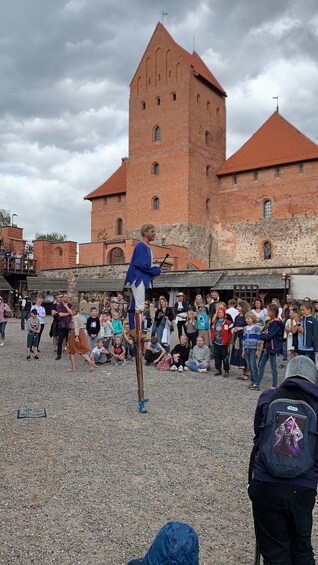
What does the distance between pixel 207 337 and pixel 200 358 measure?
1.01m

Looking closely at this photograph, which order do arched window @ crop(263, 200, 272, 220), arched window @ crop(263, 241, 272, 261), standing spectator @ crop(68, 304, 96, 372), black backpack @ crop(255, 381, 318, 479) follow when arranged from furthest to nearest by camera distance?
1. arched window @ crop(263, 200, 272, 220)
2. arched window @ crop(263, 241, 272, 261)
3. standing spectator @ crop(68, 304, 96, 372)
4. black backpack @ crop(255, 381, 318, 479)

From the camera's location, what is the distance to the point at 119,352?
38.4 ft

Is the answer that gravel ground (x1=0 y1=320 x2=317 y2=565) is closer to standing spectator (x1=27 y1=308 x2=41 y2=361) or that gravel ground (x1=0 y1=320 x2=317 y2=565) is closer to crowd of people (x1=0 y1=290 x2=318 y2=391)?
crowd of people (x1=0 y1=290 x2=318 y2=391)

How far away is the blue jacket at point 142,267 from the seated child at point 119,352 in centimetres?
571

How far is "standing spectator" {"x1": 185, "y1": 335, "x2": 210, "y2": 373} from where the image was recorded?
10.8 meters

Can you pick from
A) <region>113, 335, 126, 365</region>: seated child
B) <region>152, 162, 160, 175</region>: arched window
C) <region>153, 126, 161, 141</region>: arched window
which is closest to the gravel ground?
<region>113, 335, 126, 365</region>: seated child

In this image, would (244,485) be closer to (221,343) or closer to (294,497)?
(294,497)

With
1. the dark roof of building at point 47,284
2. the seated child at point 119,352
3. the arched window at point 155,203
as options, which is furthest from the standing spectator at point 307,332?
the arched window at point 155,203

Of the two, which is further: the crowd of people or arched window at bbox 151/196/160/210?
arched window at bbox 151/196/160/210

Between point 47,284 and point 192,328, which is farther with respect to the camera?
point 47,284

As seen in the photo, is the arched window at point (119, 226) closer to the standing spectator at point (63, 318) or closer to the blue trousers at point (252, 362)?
the standing spectator at point (63, 318)

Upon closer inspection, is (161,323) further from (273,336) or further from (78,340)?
(273,336)

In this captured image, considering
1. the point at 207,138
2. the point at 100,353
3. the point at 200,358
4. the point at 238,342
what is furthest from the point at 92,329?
the point at 207,138

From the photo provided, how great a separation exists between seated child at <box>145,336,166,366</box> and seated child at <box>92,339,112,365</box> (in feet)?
3.46
